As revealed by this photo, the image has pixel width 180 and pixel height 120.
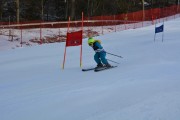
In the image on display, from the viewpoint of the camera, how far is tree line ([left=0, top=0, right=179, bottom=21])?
5669cm

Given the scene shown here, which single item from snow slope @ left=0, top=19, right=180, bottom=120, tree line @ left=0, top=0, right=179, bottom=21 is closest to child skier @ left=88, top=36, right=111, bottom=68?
snow slope @ left=0, top=19, right=180, bottom=120

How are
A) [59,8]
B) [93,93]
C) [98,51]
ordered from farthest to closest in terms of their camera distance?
1. [59,8]
2. [98,51]
3. [93,93]

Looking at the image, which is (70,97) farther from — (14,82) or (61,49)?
(61,49)

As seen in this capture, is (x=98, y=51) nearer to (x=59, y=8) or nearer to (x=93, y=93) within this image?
(x=93, y=93)

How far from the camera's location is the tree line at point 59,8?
56688 millimetres

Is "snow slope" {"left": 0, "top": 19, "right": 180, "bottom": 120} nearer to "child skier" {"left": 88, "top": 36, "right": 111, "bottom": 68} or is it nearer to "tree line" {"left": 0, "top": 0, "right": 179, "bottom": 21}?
"child skier" {"left": 88, "top": 36, "right": 111, "bottom": 68}

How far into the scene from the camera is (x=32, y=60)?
20234mm

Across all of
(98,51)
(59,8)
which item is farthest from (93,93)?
(59,8)

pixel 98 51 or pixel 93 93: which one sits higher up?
pixel 98 51

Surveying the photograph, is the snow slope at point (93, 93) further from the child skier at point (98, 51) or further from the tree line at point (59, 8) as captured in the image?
the tree line at point (59, 8)

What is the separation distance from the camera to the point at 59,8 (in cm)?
6366

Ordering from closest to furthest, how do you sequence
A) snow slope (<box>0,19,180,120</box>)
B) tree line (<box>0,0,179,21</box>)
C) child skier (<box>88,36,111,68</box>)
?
1. snow slope (<box>0,19,180,120</box>)
2. child skier (<box>88,36,111,68</box>)
3. tree line (<box>0,0,179,21</box>)

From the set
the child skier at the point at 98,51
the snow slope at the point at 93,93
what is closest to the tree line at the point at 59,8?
the child skier at the point at 98,51

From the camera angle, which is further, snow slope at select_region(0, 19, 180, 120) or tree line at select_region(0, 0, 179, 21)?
tree line at select_region(0, 0, 179, 21)
